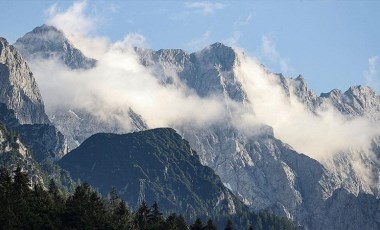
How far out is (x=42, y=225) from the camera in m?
199

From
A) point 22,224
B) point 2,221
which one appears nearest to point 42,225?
point 22,224

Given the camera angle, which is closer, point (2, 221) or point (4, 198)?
point (2, 221)

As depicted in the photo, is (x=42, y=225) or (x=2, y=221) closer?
(x=2, y=221)

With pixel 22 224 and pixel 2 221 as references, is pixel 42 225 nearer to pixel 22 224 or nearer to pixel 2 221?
pixel 22 224

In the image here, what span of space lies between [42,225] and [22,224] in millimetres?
8930

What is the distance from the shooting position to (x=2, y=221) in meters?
179

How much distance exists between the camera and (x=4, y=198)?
19662 cm

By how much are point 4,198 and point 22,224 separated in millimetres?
10242

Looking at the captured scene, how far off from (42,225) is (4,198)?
505 inches

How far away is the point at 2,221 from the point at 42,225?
21.7 m

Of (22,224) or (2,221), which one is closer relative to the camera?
(2,221)

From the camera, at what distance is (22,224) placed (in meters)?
191
